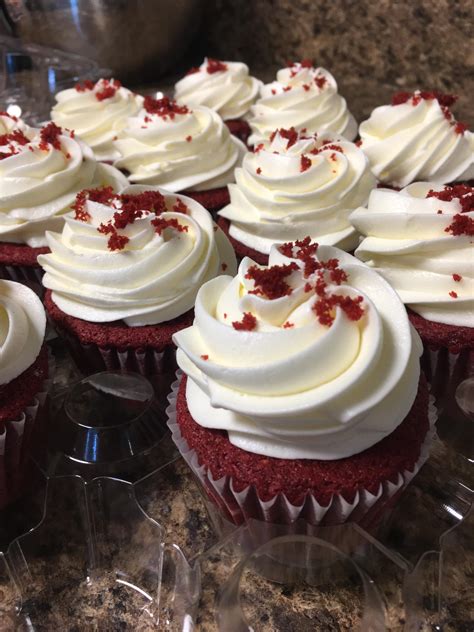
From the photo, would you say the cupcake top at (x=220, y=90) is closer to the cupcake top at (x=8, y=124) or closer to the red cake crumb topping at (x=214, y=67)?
the red cake crumb topping at (x=214, y=67)

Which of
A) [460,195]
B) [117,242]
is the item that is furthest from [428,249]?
[117,242]

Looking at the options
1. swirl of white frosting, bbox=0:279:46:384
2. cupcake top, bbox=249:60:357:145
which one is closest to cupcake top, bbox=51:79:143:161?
cupcake top, bbox=249:60:357:145

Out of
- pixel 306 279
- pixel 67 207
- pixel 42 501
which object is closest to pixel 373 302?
pixel 306 279

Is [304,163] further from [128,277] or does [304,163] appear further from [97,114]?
[97,114]

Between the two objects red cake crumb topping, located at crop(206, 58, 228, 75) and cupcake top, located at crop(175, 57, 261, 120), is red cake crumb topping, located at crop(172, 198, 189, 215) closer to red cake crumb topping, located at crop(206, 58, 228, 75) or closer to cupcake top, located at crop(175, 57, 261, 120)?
cupcake top, located at crop(175, 57, 261, 120)

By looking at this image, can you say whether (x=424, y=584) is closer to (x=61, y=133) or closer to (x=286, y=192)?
(x=286, y=192)
